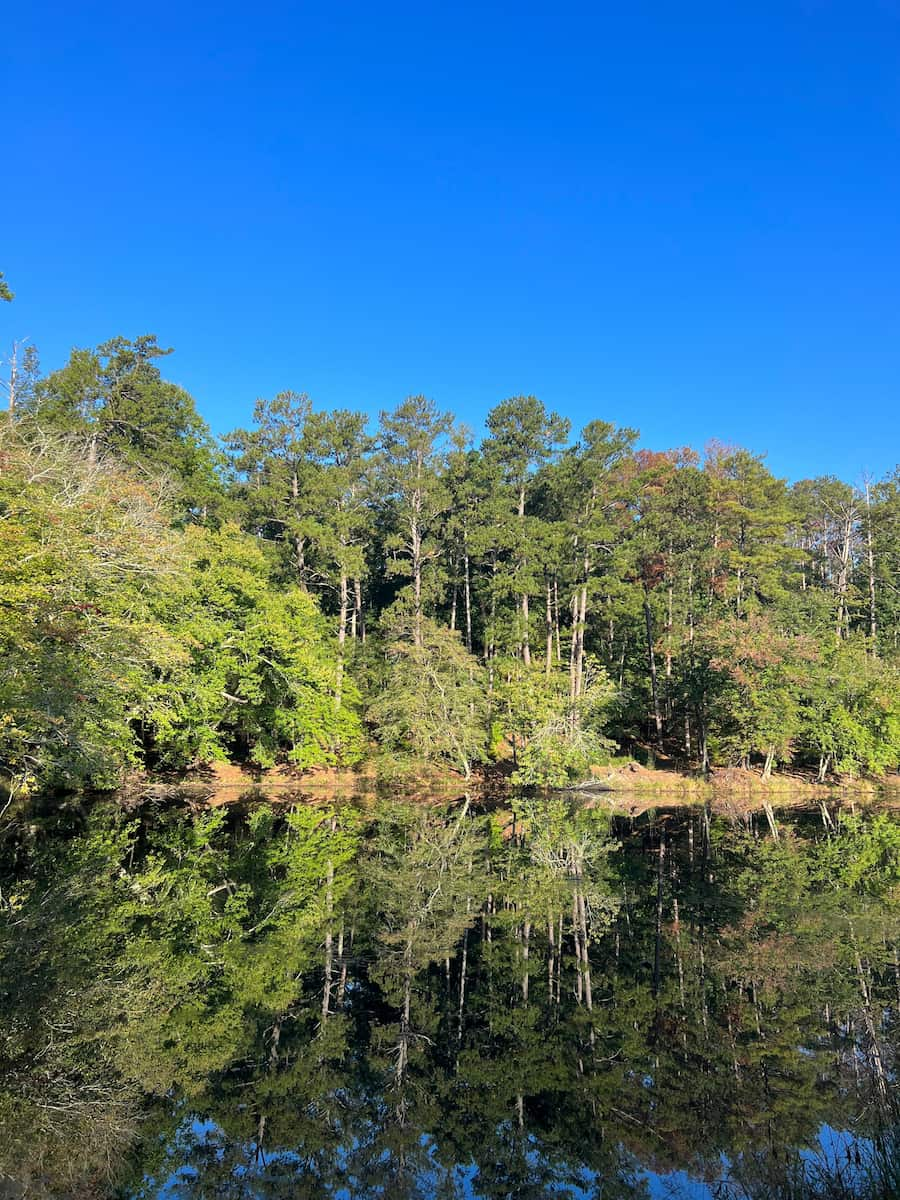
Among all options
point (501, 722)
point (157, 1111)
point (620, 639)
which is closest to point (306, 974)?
point (157, 1111)

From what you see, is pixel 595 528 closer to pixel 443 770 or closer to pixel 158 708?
pixel 443 770

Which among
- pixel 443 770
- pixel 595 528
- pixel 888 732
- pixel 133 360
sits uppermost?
pixel 133 360

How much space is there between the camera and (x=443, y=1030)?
738 centimetres

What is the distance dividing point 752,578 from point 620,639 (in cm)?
809

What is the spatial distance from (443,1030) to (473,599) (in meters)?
34.4

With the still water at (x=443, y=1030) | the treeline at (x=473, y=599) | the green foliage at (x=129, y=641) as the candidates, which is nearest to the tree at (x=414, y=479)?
the treeline at (x=473, y=599)

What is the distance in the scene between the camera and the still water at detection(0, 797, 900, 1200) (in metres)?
5.07

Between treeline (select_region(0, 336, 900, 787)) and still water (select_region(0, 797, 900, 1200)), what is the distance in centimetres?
1050

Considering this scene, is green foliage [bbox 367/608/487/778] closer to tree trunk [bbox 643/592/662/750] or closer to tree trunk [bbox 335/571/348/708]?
tree trunk [bbox 335/571/348/708]

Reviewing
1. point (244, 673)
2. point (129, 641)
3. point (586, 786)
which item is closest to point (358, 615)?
point (244, 673)

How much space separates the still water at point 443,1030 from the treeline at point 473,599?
10.5 m

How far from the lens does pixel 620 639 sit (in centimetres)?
4053

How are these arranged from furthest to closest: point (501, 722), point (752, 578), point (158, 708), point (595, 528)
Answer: point (752, 578), point (595, 528), point (501, 722), point (158, 708)

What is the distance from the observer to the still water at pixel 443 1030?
16.6ft
